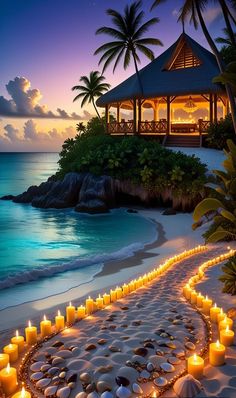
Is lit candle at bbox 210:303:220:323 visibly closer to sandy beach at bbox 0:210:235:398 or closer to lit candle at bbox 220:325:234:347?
sandy beach at bbox 0:210:235:398

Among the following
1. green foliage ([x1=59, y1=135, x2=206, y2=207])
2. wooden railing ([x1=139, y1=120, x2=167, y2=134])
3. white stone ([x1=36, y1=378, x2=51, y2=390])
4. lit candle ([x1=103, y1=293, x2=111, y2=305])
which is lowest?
lit candle ([x1=103, y1=293, x2=111, y2=305])

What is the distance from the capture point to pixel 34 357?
3.93 meters

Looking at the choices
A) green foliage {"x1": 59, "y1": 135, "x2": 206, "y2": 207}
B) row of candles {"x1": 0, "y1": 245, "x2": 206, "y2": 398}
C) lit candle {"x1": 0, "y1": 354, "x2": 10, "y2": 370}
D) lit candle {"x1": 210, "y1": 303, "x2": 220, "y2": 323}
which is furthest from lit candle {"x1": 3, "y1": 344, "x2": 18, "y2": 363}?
green foliage {"x1": 59, "y1": 135, "x2": 206, "y2": 207}

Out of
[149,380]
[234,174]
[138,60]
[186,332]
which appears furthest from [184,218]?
[138,60]

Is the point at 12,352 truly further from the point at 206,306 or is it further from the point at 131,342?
the point at 206,306

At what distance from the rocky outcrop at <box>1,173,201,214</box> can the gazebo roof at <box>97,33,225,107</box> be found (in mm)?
6860

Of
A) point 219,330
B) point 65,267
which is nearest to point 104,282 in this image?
point 65,267

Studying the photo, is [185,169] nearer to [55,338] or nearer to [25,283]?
[25,283]

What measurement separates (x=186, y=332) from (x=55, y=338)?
1539 mm

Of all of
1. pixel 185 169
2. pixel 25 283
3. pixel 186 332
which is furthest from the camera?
pixel 185 169

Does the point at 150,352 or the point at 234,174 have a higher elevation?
the point at 234,174

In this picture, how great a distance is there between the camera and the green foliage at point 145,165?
18908mm

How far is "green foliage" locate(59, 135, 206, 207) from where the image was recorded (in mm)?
18908

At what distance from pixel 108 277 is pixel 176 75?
63.2ft
